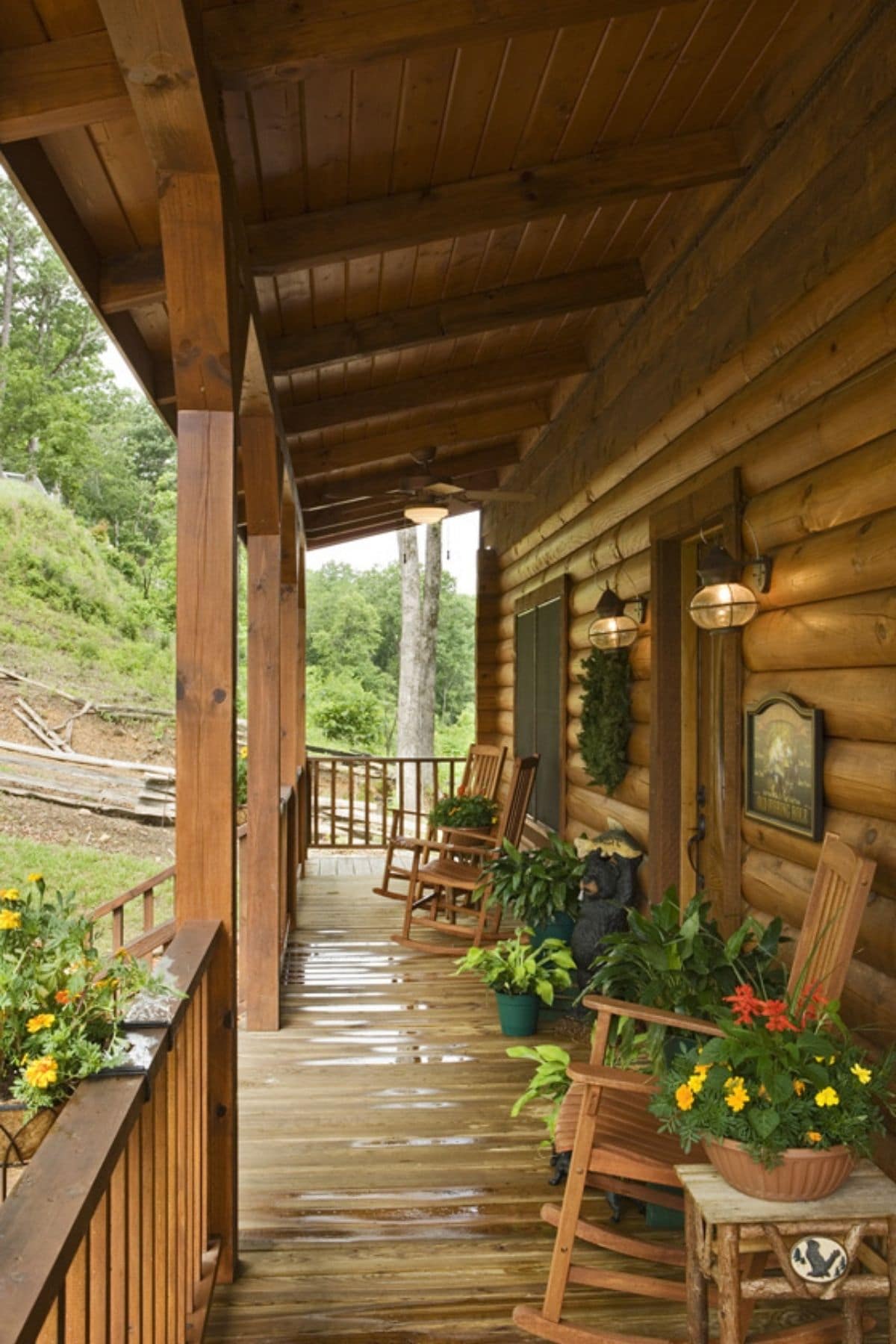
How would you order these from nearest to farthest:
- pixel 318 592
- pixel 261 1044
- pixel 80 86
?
pixel 80 86 → pixel 261 1044 → pixel 318 592

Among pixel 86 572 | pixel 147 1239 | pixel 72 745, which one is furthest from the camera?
pixel 86 572

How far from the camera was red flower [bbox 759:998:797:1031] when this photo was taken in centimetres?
206

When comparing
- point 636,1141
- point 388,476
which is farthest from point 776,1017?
point 388,476

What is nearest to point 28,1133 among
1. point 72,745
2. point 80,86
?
point 80,86

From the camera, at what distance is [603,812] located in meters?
5.26

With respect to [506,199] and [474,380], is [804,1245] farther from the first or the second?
[474,380]

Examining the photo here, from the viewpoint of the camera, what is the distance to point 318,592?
22.8 m

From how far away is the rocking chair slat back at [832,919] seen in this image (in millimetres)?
2184

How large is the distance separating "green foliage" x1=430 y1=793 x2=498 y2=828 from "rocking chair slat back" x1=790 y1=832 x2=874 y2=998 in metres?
4.55

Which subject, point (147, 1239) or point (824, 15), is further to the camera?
point (824, 15)

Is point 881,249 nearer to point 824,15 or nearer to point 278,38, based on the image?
point 824,15

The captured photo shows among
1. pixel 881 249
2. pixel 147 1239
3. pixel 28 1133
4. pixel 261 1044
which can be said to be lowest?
pixel 261 1044

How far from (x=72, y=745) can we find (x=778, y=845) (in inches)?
460

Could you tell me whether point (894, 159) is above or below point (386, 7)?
below
